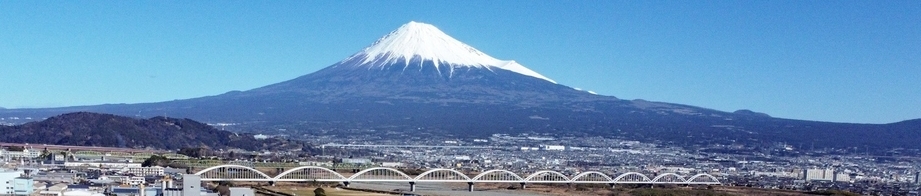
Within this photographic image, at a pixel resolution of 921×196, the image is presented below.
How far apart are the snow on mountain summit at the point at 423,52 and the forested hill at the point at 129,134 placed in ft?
121

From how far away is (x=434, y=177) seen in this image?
148 ft

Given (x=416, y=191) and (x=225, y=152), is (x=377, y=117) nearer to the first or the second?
(x=225, y=152)

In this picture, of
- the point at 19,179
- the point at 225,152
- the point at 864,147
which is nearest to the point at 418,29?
the point at 864,147

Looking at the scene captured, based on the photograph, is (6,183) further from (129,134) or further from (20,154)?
(129,134)

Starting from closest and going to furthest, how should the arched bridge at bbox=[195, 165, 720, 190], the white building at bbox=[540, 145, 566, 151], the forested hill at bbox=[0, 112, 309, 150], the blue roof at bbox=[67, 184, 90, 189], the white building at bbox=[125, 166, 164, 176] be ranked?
the blue roof at bbox=[67, 184, 90, 189] < the white building at bbox=[125, 166, 164, 176] < the arched bridge at bbox=[195, 165, 720, 190] < the forested hill at bbox=[0, 112, 309, 150] < the white building at bbox=[540, 145, 566, 151]

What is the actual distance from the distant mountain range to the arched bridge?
31.6 m

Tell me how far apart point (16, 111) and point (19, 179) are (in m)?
82.5

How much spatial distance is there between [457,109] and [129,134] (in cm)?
3357

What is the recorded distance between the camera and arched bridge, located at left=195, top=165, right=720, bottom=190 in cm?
4053

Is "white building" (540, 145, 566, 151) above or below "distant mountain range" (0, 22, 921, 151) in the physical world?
below

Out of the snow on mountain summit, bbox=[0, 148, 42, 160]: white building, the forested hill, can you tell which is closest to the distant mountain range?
the snow on mountain summit

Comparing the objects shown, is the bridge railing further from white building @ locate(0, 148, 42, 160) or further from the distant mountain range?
the distant mountain range

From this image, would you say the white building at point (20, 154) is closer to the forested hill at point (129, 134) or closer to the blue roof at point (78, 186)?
the blue roof at point (78, 186)

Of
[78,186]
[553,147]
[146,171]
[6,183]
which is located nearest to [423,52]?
[553,147]
